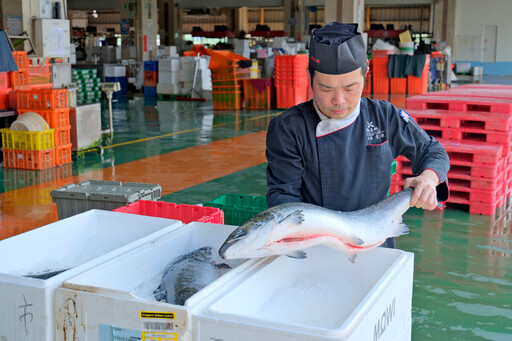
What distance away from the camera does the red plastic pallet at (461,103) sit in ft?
22.5

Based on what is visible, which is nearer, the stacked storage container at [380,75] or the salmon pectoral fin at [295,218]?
the salmon pectoral fin at [295,218]

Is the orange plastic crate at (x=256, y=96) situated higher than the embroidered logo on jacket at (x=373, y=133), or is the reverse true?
the embroidered logo on jacket at (x=373, y=133)

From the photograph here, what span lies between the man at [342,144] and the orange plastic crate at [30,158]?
708cm

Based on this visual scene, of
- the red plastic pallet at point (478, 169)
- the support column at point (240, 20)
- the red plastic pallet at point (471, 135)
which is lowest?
the red plastic pallet at point (478, 169)

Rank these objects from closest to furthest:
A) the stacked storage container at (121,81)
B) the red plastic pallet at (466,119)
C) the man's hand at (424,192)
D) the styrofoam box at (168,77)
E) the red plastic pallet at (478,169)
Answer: the man's hand at (424,192)
the red plastic pallet at (478,169)
the red plastic pallet at (466,119)
the styrofoam box at (168,77)
the stacked storage container at (121,81)

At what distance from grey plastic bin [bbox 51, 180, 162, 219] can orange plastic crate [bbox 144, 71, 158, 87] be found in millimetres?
16850

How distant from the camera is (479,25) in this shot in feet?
115

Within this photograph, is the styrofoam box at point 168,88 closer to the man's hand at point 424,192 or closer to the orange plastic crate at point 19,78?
the orange plastic crate at point 19,78

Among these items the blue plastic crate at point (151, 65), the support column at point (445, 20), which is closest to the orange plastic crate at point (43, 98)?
the blue plastic crate at point (151, 65)

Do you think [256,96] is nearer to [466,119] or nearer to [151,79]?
[151,79]

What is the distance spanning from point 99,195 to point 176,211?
840 mm

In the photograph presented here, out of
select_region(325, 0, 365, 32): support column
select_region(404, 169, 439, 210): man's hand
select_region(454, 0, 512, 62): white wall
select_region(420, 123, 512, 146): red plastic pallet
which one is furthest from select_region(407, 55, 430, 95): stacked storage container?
select_region(404, 169, 439, 210): man's hand

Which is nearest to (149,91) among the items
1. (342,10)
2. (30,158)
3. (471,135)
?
(342,10)

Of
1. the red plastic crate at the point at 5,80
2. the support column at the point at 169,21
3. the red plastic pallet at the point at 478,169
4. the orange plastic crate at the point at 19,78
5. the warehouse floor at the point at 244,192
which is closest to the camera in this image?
the warehouse floor at the point at 244,192
